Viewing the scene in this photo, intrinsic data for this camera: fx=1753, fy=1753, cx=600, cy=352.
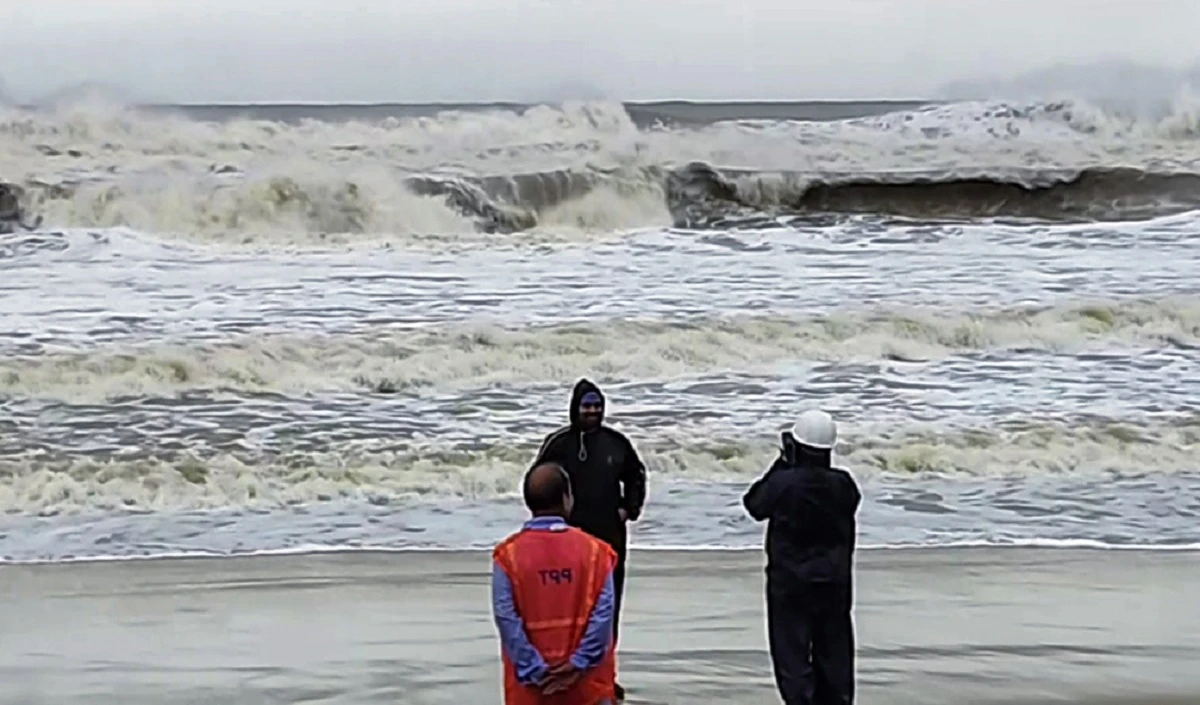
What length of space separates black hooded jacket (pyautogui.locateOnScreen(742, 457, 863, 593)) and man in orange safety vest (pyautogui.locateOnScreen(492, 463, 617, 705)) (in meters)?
1.15

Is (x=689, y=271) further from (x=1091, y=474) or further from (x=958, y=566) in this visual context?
(x=958, y=566)

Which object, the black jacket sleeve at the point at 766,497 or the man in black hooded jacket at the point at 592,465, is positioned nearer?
the black jacket sleeve at the point at 766,497

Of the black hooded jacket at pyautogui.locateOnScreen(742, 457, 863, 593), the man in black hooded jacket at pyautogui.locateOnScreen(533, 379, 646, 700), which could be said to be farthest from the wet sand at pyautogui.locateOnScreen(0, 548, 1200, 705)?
the black hooded jacket at pyautogui.locateOnScreen(742, 457, 863, 593)

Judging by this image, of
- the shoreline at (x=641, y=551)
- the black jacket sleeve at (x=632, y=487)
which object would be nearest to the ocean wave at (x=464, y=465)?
A: the shoreline at (x=641, y=551)

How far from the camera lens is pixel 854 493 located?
517 centimetres

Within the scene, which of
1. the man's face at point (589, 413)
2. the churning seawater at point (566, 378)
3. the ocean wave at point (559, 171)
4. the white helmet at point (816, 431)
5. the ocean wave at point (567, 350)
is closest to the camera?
the white helmet at point (816, 431)

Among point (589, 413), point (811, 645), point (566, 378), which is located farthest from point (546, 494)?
point (566, 378)

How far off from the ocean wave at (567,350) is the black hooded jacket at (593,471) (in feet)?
27.3

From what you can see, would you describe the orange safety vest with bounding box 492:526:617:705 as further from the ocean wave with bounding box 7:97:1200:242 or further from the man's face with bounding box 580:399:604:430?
the ocean wave with bounding box 7:97:1200:242

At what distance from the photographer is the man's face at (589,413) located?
19.6 feet

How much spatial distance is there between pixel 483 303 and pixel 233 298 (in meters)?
2.80

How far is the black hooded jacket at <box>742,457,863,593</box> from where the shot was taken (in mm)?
5113

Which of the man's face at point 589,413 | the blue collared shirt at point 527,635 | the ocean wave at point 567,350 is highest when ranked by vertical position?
the man's face at point 589,413

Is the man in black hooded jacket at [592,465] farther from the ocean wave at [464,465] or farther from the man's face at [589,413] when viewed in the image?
the ocean wave at [464,465]
